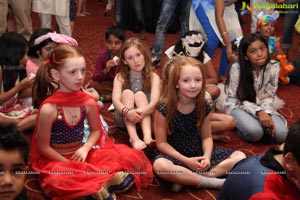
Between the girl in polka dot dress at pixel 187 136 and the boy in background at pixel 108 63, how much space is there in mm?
844

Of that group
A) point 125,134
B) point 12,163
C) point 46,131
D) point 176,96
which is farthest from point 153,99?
point 12,163

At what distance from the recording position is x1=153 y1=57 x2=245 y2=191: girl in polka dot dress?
1.96 metres

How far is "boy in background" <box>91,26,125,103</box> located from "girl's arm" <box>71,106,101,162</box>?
0.85m

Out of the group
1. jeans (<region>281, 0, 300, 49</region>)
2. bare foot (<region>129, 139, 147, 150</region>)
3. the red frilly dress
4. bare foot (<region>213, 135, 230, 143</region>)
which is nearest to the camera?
the red frilly dress

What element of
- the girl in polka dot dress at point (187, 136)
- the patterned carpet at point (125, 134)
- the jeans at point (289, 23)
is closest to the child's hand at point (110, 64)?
the patterned carpet at point (125, 134)

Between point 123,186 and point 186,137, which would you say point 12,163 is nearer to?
point 123,186

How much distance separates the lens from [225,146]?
242 cm

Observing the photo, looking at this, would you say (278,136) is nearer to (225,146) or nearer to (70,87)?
(225,146)

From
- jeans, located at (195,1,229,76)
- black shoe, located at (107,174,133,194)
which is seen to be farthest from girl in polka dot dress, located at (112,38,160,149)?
jeans, located at (195,1,229,76)

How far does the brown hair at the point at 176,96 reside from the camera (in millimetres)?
2010

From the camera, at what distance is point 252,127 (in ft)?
7.99

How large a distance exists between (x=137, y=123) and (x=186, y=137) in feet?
1.44

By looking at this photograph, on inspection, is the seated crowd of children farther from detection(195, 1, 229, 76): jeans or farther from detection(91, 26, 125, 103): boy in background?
detection(195, 1, 229, 76): jeans

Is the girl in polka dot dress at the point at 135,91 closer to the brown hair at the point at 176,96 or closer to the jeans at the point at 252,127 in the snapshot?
the brown hair at the point at 176,96
